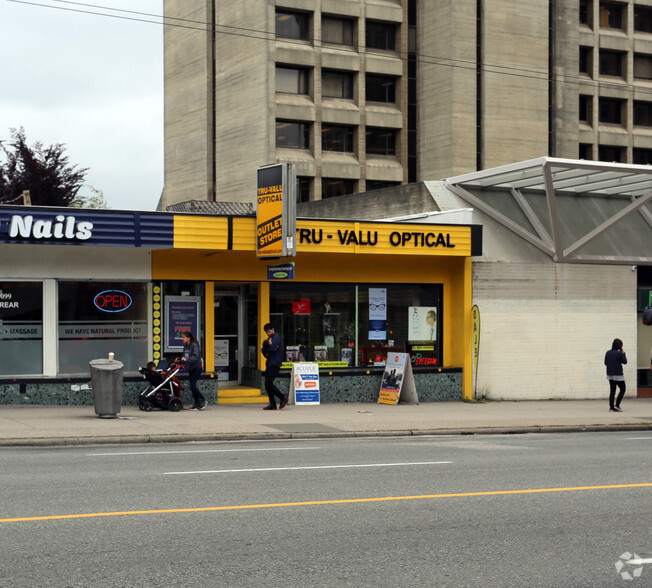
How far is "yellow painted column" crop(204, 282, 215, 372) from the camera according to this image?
2234cm

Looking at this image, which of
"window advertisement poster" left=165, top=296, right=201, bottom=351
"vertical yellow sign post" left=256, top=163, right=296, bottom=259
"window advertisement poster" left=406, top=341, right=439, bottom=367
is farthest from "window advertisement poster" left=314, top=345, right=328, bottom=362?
"vertical yellow sign post" left=256, top=163, right=296, bottom=259

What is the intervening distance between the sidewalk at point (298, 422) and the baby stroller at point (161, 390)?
28 cm

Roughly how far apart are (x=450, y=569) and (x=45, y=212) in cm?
1473

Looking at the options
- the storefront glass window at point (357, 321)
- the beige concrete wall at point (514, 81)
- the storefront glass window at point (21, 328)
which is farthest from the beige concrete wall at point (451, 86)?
the storefront glass window at point (21, 328)

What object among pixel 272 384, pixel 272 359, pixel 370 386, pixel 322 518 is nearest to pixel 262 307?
pixel 272 359

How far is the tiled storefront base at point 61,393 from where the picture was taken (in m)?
20.3

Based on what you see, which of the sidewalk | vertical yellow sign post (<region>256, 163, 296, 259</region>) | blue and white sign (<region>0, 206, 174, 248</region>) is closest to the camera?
the sidewalk

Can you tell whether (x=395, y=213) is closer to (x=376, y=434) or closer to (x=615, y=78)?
(x=376, y=434)

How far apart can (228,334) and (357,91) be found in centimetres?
3832

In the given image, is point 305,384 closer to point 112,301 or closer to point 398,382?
point 398,382

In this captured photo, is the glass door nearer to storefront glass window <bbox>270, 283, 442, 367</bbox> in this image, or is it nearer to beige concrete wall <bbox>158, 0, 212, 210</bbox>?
storefront glass window <bbox>270, 283, 442, 367</bbox>

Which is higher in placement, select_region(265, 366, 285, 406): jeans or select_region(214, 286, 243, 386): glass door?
select_region(214, 286, 243, 386): glass door

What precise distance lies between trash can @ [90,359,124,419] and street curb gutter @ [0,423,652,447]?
2.88 metres

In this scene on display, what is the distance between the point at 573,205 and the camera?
1036 inches
